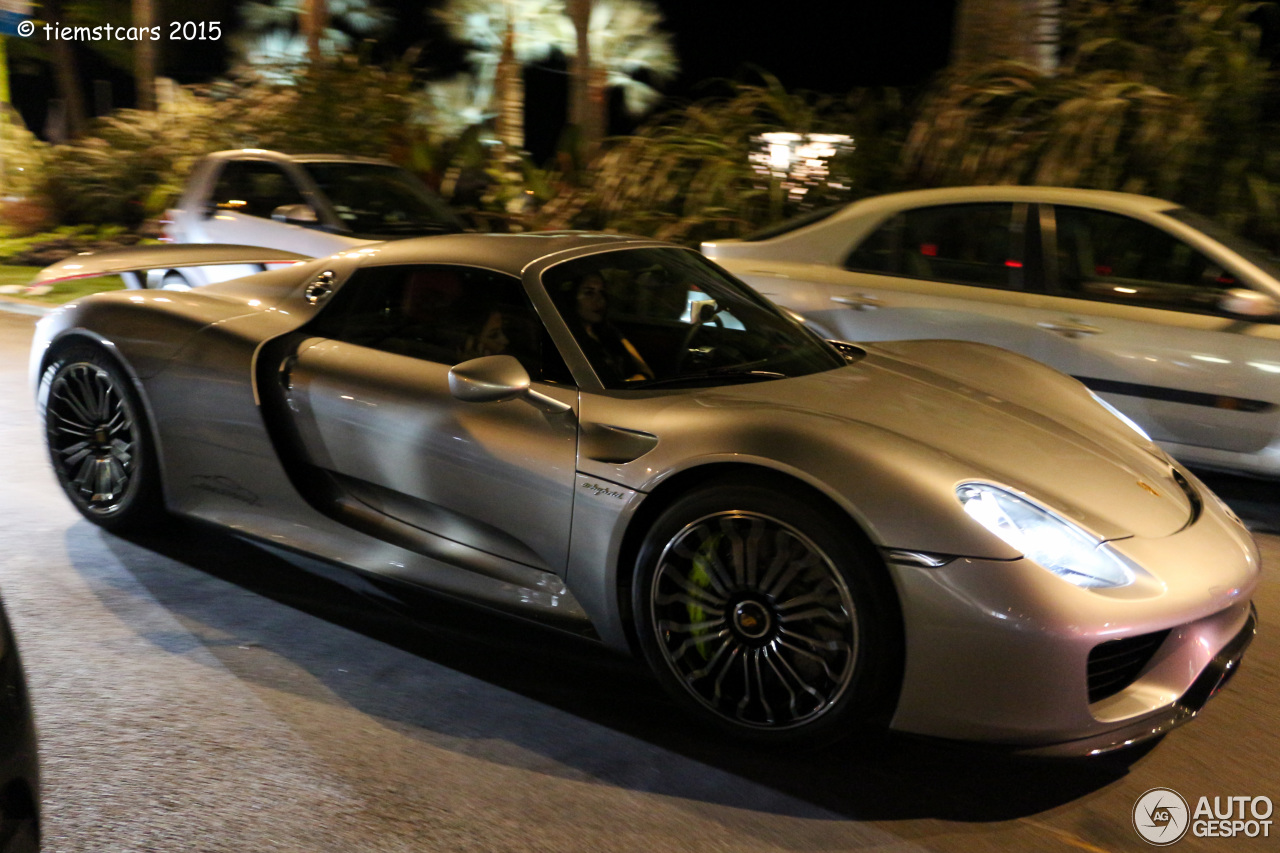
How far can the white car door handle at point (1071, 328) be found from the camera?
5535 millimetres

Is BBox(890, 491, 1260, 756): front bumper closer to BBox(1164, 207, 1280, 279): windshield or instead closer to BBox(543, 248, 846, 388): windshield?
BBox(543, 248, 846, 388): windshield

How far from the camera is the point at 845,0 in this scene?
28359mm

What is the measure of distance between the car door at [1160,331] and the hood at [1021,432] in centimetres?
138

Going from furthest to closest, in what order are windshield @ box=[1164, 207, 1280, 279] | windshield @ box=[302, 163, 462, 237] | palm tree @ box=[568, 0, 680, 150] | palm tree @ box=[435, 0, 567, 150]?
1. palm tree @ box=[435, 0, 567, 150]
2. palm tree @ box=[568, 0, 680, 150]
3. windshield @ box=[302, 163, 462, 237]
4. windshield @ box=[1164, 207, 1280, 279]

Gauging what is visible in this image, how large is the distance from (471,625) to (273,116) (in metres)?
13.2

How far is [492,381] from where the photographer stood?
3.30m

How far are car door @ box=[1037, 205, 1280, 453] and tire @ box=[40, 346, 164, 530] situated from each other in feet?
13.4

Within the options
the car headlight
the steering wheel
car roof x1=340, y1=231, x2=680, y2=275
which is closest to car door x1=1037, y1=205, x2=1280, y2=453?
the steering wheel

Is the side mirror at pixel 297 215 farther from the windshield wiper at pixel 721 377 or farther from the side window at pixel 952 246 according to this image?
the windshield wiper at pixel 721 377

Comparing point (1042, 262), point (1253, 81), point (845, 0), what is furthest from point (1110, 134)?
point (845, 0)

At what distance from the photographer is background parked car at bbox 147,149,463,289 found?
8391 millimetres

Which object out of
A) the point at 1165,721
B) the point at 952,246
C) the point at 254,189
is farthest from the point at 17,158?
the point at 1165,721

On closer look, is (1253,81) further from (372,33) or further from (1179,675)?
(372,33)

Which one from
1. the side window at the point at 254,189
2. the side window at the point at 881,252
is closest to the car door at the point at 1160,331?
the side window at the point at 881,252
